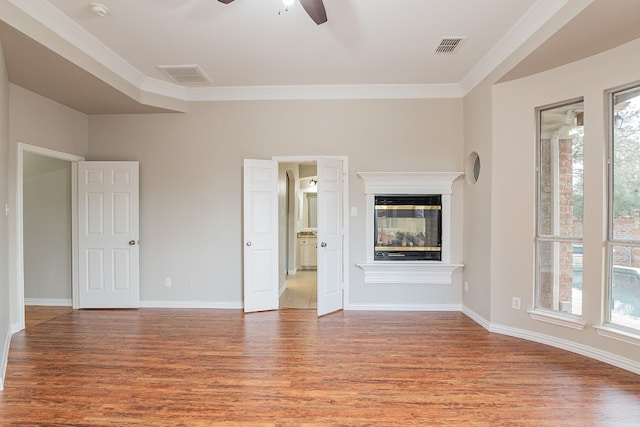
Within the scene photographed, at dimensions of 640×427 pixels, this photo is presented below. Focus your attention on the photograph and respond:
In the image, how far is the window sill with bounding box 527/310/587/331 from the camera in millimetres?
3111

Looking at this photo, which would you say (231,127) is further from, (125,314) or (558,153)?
(558,153)

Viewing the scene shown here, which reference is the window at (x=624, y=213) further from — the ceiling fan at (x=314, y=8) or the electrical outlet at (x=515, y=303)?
the ceiling fan at (x=314, y=8)

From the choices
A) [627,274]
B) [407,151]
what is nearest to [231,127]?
[407,151]

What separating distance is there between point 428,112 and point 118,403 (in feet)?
14.3

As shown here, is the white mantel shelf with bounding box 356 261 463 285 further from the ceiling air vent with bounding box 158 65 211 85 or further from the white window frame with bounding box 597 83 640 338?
the ceiling air vent with bounding box 158 65 211 85

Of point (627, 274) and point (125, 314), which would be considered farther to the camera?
point (125, 314)

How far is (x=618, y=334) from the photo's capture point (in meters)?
2.83

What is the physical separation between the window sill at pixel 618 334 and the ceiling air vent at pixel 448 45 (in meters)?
2.85

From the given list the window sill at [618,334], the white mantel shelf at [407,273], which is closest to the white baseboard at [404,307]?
the white mantel shelf at [407,273]

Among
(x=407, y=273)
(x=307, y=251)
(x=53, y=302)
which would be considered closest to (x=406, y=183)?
(x=407, y=273)

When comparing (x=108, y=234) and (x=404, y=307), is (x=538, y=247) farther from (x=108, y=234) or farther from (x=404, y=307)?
(x=108, y=234)

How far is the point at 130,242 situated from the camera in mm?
4520

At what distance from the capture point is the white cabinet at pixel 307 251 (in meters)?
7.90

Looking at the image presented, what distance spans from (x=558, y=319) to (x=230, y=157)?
4.09 m
